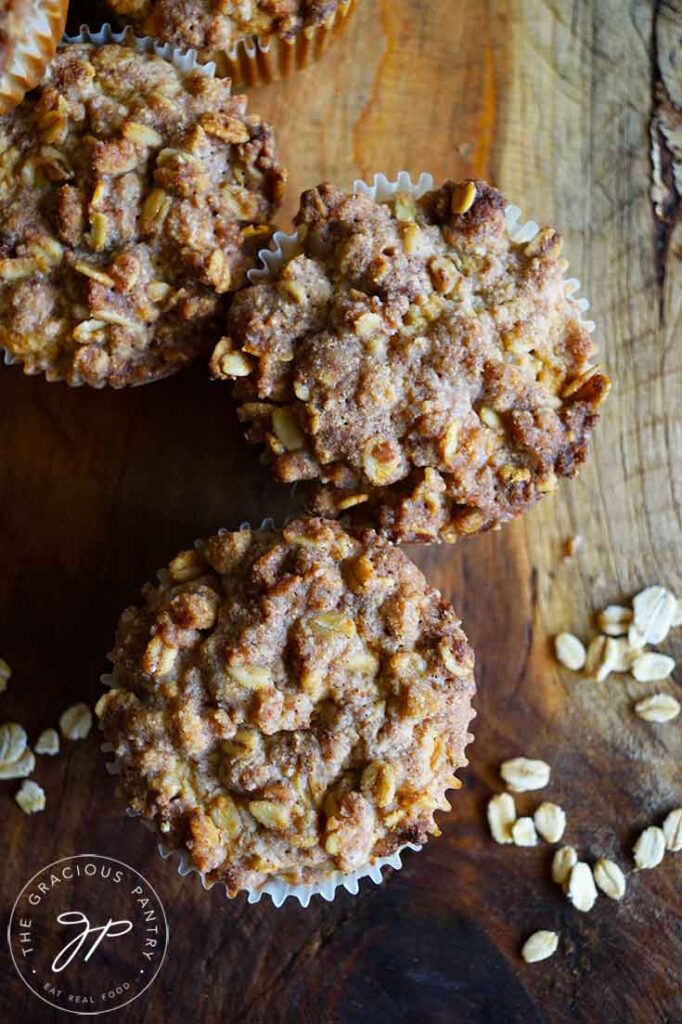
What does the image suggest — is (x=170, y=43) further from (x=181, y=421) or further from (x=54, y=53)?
(x=181, y=421)

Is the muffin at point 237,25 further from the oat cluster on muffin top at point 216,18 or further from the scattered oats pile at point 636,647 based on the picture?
the scattered oats pile at point 636,647

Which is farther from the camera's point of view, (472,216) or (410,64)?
(410,64)

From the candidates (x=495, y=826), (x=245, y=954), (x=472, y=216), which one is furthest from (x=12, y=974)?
(x=472, y=216)

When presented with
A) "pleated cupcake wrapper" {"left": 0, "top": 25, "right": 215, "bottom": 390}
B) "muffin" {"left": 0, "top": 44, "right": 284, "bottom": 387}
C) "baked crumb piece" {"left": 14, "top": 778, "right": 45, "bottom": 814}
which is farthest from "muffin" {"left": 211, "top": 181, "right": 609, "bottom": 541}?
"baked crumb piece" {"left": 14, "top": 778, "right": 45, "bottom": 814}

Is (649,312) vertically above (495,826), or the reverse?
(649,312)

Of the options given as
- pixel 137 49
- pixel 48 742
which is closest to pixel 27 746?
pixel 48 742

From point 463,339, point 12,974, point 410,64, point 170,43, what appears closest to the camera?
point 463,339
